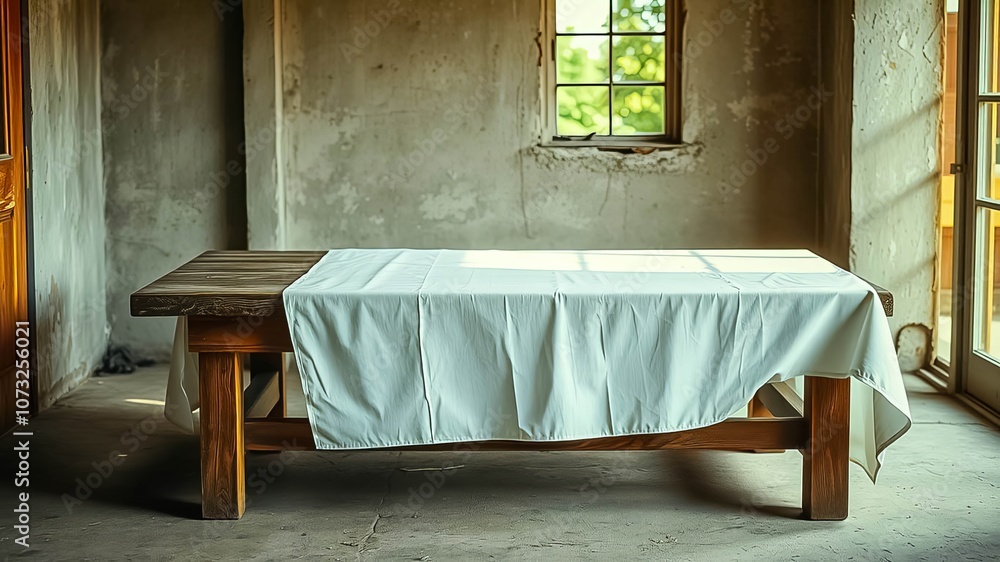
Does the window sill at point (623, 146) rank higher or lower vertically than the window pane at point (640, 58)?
lower

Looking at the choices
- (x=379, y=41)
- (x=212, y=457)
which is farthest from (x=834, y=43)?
(x=212, y=457)

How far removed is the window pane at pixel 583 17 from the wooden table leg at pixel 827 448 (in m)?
3.12

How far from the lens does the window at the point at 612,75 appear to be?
20.4ft

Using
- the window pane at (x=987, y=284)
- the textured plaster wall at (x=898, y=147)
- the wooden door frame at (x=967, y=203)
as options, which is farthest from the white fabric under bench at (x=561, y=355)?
the textured plaster wall at (x=898, y=147)

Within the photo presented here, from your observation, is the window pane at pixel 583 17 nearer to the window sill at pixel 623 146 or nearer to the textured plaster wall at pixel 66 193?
the window sill at pixel 623 146

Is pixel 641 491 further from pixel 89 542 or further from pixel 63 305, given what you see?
pixel 63 305

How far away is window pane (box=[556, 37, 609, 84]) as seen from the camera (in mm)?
6246

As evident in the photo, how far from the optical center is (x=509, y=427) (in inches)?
142

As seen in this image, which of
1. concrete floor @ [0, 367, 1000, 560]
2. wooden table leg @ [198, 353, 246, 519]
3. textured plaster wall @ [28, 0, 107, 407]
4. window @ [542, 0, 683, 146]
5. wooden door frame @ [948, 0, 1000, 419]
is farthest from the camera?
window @ [542, 0, 683, 146]

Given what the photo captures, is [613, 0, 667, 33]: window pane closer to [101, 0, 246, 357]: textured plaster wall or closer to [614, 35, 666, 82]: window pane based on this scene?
[614, 35, 666, 82]: window pane

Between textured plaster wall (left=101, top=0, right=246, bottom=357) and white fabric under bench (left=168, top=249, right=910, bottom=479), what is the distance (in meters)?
2.77

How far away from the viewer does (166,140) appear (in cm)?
613

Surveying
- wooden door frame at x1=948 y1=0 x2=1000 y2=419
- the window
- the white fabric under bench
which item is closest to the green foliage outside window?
the window

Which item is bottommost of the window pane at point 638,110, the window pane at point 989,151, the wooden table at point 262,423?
the wooden table at point 262,423
